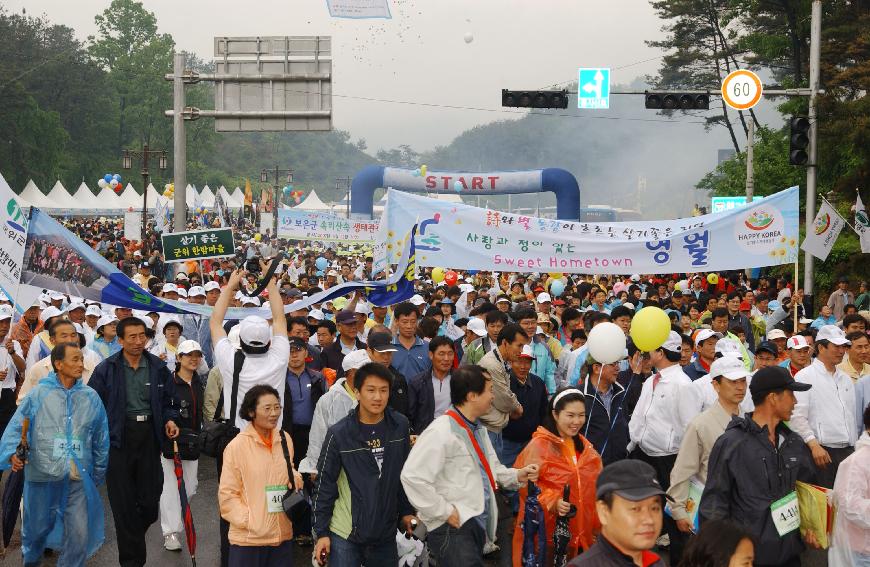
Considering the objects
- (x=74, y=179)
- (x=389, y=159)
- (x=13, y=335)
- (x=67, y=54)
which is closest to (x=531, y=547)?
(x=13, y=335)

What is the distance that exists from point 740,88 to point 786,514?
15.3m

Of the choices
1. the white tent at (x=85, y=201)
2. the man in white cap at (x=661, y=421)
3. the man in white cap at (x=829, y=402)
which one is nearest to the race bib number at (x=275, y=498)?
the man in white cap at (x=661, y=421)

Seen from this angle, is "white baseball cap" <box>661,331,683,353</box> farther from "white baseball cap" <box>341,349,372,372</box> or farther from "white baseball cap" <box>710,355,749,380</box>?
"white baseball cap" <box>341,349,372,372</box>

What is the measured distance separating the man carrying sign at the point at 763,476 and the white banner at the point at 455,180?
112 feet

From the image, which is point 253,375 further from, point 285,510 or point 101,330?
point 101,330

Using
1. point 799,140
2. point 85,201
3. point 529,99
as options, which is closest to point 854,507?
point 799,140

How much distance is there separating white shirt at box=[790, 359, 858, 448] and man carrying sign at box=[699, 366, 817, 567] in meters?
2.43

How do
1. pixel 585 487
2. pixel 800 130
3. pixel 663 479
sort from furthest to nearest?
pixel 800 130 → pixel 663 479 → pixel 585 487

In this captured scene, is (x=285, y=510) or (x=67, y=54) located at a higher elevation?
(x=67, y=54)

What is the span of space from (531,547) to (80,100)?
269ft

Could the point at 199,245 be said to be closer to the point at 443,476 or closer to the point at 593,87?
the point at 443,476

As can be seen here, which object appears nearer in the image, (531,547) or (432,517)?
(432,517)

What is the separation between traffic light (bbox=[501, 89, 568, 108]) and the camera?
1955 cm

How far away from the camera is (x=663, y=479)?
7328 millimetres
